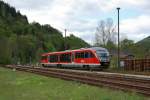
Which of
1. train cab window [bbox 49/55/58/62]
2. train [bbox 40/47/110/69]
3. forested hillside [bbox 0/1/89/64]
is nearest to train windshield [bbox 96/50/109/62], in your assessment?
train [bbox 40/47/110/69]

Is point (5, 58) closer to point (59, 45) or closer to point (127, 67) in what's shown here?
point (127, 67)

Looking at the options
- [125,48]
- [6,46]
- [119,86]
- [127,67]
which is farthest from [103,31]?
[119,86]

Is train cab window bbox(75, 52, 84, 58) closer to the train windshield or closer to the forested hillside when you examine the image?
the train windshield

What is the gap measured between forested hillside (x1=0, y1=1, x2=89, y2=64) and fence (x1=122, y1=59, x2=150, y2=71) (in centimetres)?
4606

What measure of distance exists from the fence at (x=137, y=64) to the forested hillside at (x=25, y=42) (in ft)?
151

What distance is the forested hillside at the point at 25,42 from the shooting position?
9588 cm

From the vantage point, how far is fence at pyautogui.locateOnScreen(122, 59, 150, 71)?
4399 centimetres

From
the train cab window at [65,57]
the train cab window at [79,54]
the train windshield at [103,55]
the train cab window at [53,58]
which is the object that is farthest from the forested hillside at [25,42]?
the train windshield at [103,55]

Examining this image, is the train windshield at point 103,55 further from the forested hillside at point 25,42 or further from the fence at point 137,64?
the forested hillside at point 25,42

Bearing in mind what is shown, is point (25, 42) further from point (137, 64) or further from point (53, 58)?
point (137, 64)

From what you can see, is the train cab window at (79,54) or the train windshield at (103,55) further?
the train cab window at (79,54)

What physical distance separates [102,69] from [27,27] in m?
136

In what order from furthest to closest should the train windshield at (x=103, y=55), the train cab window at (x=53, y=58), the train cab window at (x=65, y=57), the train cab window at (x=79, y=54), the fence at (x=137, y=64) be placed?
the train cab window at (x=53, y=58), the train cab window at (x=65, y=57), the train cab window at (x=79, y=54), the train windshield at (x=103, y=55), the fence at (x=137, y=64)

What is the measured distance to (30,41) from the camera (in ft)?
436
